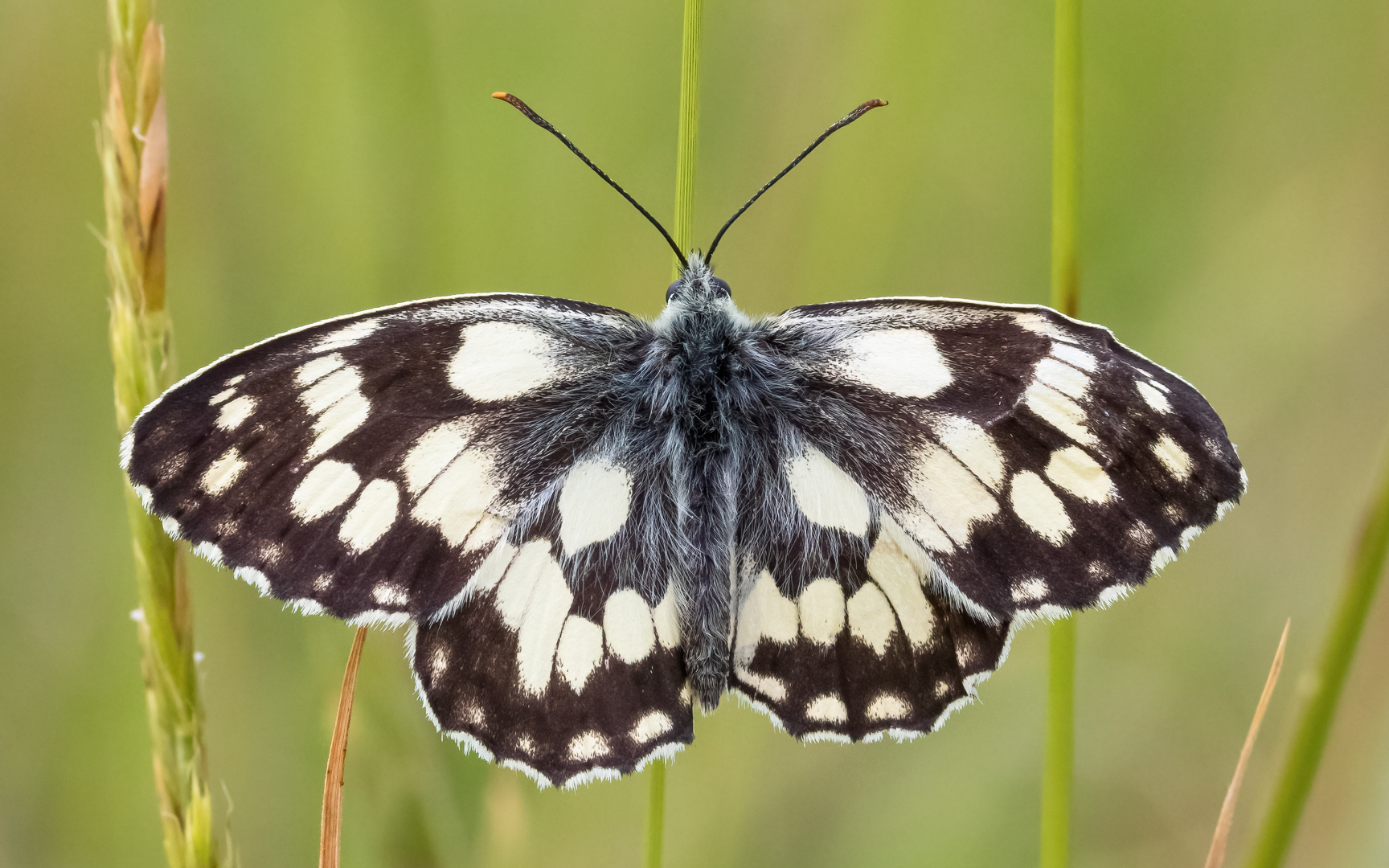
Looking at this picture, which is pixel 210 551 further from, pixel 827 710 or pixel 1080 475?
pixel 1080 475

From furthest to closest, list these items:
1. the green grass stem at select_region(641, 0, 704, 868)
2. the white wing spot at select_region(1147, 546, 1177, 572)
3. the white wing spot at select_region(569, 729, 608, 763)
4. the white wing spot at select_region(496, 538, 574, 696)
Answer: the white wing spot at select_region(496, 538, 574, 696) → the white wing spot at select_region(569, 729, 608, 763) → the white wing spot at select_region(1147, 546, 1177, 572) → the green grass stem at select_region(641, 0, 704, 868)

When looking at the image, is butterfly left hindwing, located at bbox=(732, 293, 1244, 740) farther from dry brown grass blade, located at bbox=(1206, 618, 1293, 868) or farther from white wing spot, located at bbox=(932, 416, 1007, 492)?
dry brown grass blade, located at bbox=(1206, 618, 1293, 868)

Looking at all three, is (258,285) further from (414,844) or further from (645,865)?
(645,865)

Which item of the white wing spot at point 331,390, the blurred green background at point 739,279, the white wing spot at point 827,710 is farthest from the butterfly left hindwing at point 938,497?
the white wing spot at point 331,390

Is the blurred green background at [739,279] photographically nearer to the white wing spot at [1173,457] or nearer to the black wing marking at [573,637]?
the black wing marking at [573,637]

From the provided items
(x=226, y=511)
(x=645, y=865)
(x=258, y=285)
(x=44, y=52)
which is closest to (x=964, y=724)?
(x=645, y=865)

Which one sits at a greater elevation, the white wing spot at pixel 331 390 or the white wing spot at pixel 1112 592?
the white wing spot at pixel 331 390

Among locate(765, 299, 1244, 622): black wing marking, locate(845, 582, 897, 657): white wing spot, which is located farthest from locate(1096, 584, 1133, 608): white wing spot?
locate(845, 582, 897, 657): white wing spot

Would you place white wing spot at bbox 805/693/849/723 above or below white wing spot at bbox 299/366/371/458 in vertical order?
below
